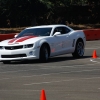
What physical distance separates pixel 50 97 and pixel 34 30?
939cm

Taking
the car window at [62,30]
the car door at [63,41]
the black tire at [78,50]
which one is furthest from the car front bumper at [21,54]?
the black tire at [78,50]

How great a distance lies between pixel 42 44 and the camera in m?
18.2

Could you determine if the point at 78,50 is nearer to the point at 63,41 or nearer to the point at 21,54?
the point at 63,41

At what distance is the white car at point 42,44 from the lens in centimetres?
1803

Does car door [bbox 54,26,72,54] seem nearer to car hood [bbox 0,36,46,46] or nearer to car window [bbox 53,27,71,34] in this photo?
car window [bbox 53,27,71,34]

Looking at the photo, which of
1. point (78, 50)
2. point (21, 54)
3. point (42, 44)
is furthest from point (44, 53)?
point (78, 50)

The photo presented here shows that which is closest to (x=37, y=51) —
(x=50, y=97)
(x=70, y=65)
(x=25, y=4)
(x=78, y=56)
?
(x=70, y=65)

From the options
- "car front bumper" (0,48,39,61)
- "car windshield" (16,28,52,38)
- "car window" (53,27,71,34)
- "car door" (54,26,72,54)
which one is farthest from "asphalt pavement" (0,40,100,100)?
"car window" (53,27,71,34)

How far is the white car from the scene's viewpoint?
18031mm

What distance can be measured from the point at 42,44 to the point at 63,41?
1495 millimetres

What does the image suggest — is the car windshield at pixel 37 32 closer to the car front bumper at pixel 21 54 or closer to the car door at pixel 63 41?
the car door at pixel 63 41

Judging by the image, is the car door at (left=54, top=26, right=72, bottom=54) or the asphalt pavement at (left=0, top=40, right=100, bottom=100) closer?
the asphalt pavement at (left=0, top=40, right=100, bottom=100)

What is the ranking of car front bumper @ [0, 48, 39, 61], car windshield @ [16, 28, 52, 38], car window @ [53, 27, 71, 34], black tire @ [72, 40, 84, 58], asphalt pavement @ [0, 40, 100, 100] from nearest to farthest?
asphalt pavement @ [0, 40, 100, 100] < car front bumper @ [0, 48, 39, 61] < car windshield @ [16, 28, 52, 38] < car window @ [53, 27, 71, 34] < black tire @ [72, 40, 84, 58]

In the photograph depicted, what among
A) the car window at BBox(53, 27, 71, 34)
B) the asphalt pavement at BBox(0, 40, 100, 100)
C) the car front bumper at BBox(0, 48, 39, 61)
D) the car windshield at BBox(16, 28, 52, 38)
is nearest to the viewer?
the asphalt pavement at BBox(0, 40, 100, 100)
